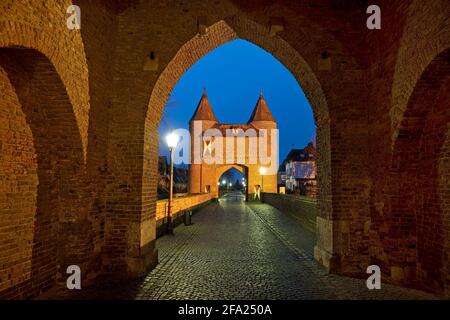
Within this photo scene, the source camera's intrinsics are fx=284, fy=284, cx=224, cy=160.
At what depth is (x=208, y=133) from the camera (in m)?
34.0

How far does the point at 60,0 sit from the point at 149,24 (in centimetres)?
202

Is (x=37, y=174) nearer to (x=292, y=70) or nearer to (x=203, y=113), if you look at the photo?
(x=292, y=70)

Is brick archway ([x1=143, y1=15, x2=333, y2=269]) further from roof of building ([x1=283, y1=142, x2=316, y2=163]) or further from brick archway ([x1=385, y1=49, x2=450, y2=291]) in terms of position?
roof of building ([x1=283, y1=142, x2=316, y2=163])

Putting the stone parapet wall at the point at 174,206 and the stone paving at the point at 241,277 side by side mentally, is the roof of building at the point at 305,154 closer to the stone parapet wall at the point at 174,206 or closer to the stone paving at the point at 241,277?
the stone parapet wall at the point at 174,206

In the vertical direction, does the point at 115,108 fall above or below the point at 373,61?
below

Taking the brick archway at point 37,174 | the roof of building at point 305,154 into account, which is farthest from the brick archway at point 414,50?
the roof of building at point 305,154

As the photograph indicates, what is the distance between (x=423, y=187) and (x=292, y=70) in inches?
147

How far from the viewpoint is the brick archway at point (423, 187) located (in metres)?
4.32

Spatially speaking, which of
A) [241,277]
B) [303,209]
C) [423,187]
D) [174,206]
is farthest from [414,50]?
[174,206]

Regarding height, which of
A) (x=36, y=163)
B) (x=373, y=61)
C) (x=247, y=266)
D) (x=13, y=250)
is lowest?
(x=247, y=266)

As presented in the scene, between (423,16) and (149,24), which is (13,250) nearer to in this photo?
(149,24)

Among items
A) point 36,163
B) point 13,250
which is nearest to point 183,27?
point 36,163

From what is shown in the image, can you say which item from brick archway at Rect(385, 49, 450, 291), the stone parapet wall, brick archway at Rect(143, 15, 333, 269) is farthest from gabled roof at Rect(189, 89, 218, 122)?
brick archway at Rect(385, 49, 450, 291)

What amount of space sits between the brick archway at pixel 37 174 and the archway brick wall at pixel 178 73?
124 mm
